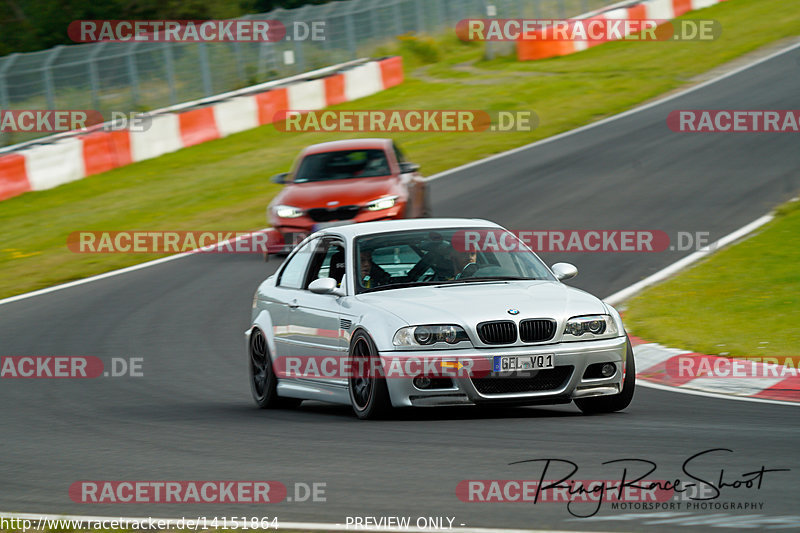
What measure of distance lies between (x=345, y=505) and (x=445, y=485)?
21.9 inches

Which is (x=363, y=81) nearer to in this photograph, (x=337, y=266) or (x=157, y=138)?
(x=157, y=138)

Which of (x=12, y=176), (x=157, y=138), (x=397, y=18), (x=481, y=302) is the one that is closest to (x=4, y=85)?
(x=12, y=176)

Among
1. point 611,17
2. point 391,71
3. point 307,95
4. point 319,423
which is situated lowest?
point 391,71

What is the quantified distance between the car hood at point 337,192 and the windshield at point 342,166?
0.69ft

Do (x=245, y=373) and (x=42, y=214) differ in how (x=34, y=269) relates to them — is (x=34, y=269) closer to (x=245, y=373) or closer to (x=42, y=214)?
(x=42, y=214)

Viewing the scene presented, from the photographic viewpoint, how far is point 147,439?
8.44m

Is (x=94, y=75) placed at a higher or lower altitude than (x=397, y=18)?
higher

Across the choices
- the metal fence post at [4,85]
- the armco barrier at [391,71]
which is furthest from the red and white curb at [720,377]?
the armco barrier at [391,71]

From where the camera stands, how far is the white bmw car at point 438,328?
8414 mm

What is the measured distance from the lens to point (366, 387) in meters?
8.75

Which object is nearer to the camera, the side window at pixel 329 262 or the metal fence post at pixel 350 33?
the side window at pixel 329 262

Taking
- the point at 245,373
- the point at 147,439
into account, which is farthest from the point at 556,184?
the point at 147,439

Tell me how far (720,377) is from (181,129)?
20328mm

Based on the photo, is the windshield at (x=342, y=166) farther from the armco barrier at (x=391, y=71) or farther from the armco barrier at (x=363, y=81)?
the armco barrier at (x=391, y=71)
